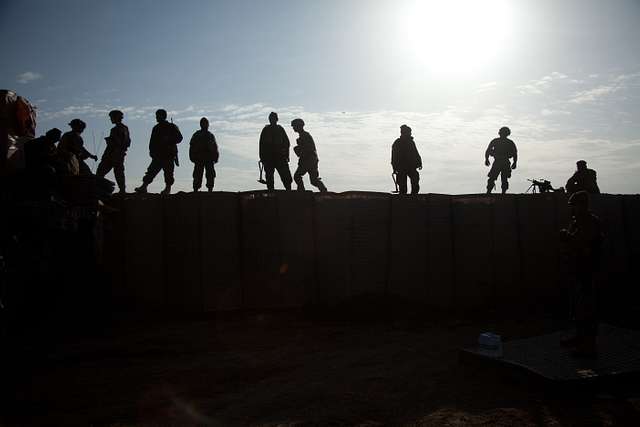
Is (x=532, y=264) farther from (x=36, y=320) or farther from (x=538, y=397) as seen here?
(x=36, y=320)

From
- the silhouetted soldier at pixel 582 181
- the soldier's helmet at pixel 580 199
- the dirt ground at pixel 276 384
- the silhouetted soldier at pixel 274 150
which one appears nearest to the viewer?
the dirt ground at pixel 276 384

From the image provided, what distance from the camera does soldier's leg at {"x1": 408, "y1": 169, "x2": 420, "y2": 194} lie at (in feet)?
30.0

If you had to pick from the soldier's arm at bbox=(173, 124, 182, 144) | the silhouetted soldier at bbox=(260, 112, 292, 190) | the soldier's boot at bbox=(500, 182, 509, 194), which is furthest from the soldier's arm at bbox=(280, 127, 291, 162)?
the soldier's boot at bbox=(500, 182, 509, 194)

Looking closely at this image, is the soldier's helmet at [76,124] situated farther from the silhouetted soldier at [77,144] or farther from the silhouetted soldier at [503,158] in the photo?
the silhouetted soldier at [503,158]

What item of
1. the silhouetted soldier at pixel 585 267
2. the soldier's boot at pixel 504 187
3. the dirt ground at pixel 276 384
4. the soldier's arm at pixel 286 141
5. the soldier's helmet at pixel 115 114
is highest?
the soldier's helmet at pixel 115 114

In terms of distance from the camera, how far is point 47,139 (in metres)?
5.68

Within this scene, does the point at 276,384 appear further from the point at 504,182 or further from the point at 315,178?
the point at 504,182

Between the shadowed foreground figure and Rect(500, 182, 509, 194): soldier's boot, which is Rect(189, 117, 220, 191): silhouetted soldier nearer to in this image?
the shadowed foreground figure

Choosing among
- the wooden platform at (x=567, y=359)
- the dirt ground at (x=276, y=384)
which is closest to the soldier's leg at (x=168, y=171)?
the dirt ground at (x=276, y=384)

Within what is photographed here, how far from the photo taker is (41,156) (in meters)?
5.56

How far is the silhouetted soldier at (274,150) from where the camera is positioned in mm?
8508

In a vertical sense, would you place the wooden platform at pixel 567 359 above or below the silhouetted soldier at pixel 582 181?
below

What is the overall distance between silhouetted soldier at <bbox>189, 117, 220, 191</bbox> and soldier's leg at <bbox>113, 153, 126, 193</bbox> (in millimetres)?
1110

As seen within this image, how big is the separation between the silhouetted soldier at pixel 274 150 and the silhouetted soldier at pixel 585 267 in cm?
490
